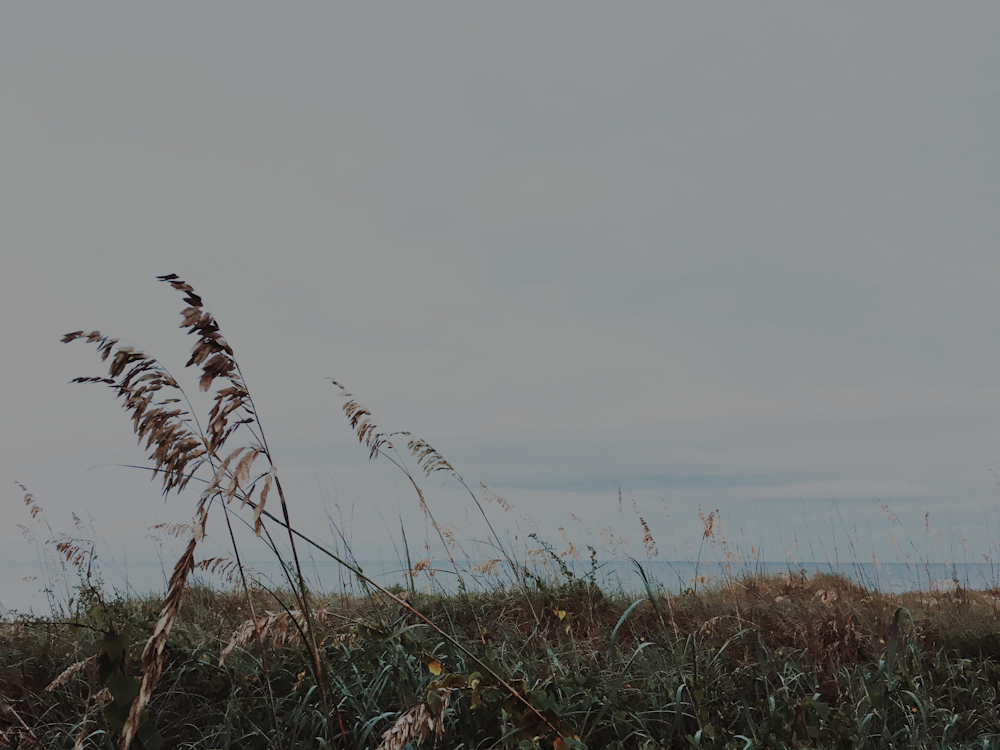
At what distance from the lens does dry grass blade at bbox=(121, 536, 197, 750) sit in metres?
1.71

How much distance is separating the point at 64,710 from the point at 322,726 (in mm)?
1604

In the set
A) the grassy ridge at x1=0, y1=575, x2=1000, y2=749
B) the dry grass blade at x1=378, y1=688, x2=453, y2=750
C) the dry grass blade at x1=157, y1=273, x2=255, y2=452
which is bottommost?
the grassy ridge at x1=0, y1=575, x2=1000, y2=749

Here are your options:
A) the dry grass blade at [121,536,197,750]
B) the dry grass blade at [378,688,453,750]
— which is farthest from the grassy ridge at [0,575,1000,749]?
the dry grass blade at [121,536,197,750]

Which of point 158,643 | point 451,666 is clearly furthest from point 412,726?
point 451,666

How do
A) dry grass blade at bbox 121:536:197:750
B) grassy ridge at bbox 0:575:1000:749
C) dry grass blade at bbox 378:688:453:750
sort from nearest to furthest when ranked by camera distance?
dry grass blade at bbox 121:536:197:750, dry grass blade at bbox 378:688:453:750, grassy ridge at bbox 0:575:1000:749

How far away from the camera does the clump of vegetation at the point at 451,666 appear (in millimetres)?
2162

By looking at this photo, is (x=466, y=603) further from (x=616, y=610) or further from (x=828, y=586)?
(x=828, y=586)

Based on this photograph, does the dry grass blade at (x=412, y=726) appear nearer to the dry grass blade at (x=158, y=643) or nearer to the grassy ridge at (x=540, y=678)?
the grassy ridge at (x=540, y=678)

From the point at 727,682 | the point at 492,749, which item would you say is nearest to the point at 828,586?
the point at 727,682

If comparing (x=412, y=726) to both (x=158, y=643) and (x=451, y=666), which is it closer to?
(x=158, y=643)

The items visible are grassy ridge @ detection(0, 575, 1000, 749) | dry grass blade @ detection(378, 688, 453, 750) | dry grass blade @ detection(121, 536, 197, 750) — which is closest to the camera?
dry grass blade @ detection(121, 536, 197, 750)

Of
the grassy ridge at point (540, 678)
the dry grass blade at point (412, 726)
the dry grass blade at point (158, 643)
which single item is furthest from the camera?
the grassy ridge at point (540, 678)

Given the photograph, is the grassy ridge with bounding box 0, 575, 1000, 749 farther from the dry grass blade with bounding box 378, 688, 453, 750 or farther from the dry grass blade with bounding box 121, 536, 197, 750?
the dry grass blade with bounding box 121, 536, 197, 750

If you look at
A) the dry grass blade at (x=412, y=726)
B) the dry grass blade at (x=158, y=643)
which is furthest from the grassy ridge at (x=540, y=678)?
the dry grass blade at (x=158, y=643)
